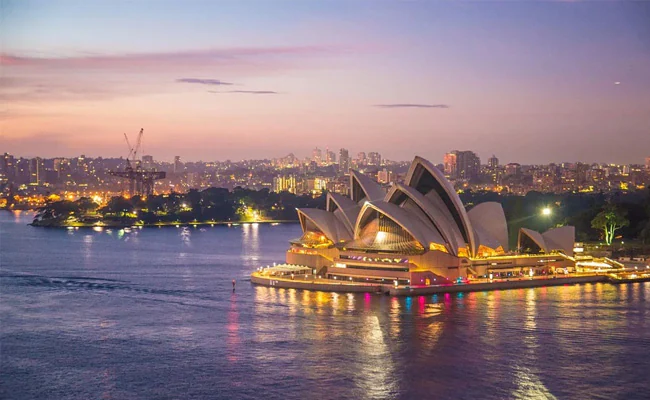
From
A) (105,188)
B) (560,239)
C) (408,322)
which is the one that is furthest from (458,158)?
(408,322)

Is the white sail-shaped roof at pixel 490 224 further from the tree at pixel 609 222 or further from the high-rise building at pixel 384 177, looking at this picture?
the high-rise building at pixel 384 177

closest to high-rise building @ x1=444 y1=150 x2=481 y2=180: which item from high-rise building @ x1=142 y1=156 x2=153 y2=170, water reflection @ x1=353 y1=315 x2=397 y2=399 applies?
high-rise building @ x1=142 y1=156 x2=153 y2=170

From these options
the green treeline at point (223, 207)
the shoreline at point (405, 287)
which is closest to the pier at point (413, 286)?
the shoreline at point (405, 287)

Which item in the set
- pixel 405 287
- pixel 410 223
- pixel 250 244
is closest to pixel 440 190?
pixel 410 223

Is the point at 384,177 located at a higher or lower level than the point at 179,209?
higher

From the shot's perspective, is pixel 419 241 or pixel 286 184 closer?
pixel 419 241

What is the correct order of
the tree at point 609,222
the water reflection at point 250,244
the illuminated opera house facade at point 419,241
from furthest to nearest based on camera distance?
1. the tree at point 609,222
2. the water reflection at point 250,244
3. the illuminated opera house facade at point 419,241

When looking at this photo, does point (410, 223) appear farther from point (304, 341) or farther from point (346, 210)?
point (304, 341)

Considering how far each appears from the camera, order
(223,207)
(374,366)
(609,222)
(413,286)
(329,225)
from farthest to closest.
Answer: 1. (223,207)
2. (609,222)
3. (329,225)
4. (413,286)
5. (374,366)
